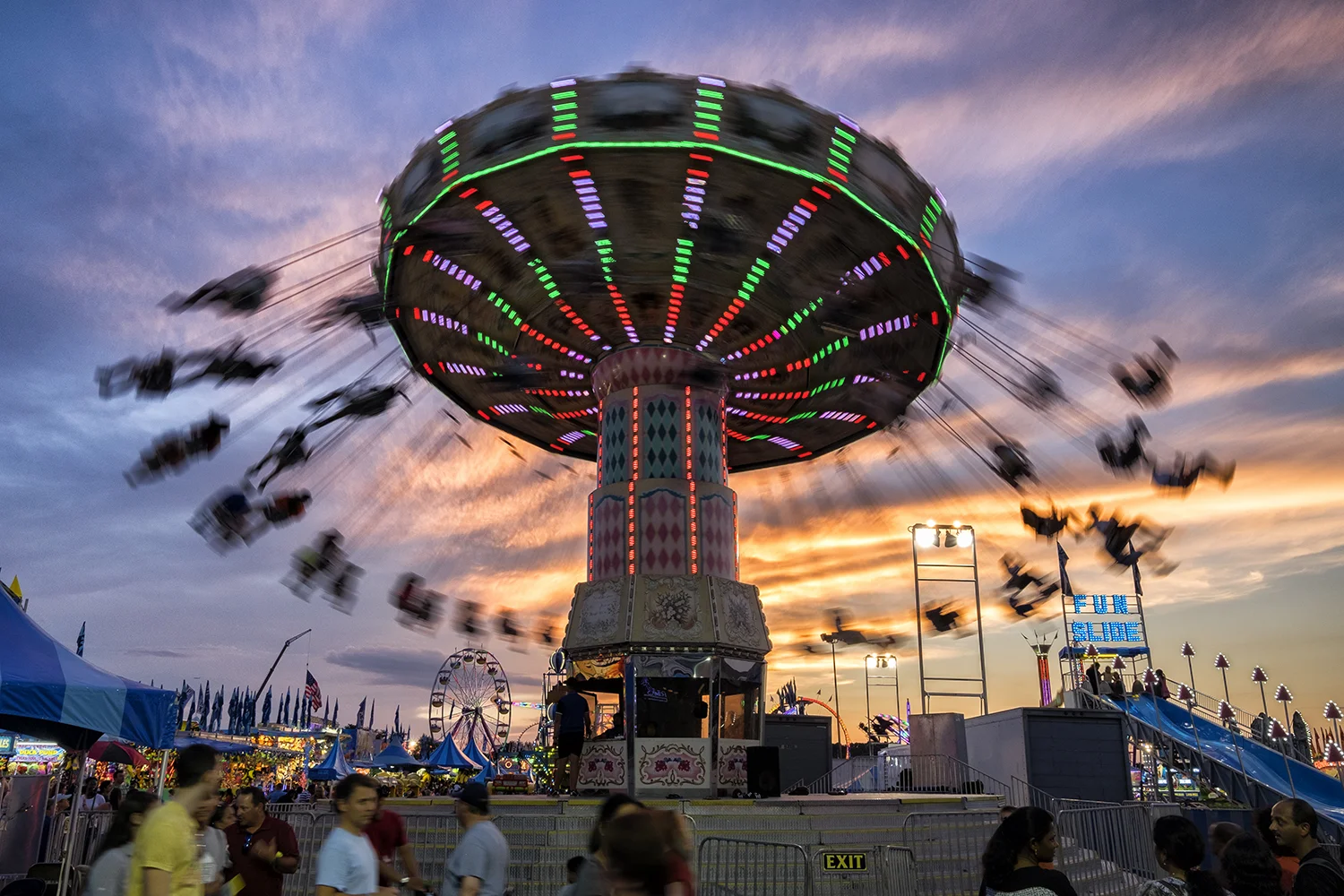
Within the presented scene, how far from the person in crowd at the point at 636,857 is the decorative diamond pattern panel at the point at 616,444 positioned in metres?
20.8

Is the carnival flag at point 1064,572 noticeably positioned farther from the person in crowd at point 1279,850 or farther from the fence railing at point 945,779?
the person in crowd at point 1279,850

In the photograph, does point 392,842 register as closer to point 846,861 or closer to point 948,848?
point 846,861

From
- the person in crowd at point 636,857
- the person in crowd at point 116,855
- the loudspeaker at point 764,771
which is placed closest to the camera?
the person in crowd at point 636,857

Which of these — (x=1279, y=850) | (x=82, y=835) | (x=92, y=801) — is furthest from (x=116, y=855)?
Answer: (x=92, y=801)

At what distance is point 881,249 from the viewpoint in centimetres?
2130

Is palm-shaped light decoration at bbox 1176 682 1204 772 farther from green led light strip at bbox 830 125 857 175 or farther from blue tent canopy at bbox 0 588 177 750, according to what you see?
blue tent canopy at bbox 0 588 177 750

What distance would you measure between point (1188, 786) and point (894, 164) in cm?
2054

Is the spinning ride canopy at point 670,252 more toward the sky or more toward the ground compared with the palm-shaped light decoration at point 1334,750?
more toward the sky

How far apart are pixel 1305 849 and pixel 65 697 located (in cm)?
1061

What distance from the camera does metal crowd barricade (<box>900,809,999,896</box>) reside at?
13414mm

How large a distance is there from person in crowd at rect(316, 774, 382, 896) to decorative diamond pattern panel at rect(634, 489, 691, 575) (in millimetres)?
17009

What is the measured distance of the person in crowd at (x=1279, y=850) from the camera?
5906mm

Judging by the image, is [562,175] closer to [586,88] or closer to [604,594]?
[586,88]

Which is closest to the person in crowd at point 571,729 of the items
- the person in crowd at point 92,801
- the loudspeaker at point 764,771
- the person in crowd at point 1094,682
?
the loudspeaker at point 764,771
